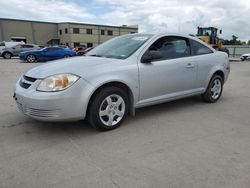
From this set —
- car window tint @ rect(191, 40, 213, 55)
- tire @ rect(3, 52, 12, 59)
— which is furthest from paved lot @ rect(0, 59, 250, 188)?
tire @ rect(3, 52, 12, 59)

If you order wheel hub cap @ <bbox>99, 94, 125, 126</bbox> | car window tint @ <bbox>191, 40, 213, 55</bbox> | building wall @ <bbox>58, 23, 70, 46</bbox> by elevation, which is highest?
building wall @ <bbox>58, 23, 70, 46</bbox>

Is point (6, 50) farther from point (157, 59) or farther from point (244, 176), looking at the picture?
point (244, 176)

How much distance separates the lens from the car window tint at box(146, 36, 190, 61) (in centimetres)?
451

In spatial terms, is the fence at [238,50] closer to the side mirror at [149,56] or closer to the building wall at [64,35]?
the side mirror at [149,56]

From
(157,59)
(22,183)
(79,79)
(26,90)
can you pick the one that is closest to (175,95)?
(157,59)

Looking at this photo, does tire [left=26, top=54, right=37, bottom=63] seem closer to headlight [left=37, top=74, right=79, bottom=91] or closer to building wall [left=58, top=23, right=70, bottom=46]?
headlight [left=37, top=74, right=79, bottom=91]

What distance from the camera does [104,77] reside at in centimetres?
369

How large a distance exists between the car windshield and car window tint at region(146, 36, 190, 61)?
23 cm

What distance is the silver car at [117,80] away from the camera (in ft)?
11.4

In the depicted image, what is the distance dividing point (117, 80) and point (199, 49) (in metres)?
2.32

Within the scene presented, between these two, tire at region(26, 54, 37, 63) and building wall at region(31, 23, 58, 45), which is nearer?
tire at region(26, 54, 37, 63)

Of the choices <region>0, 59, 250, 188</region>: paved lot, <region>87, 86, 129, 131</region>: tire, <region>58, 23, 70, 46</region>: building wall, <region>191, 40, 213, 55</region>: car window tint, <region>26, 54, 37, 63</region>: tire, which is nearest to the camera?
<region>0, 59, 250, 188</region>: paved lot

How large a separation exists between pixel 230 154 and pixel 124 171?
140cm

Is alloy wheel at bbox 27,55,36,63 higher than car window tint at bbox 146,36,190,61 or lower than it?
lower
